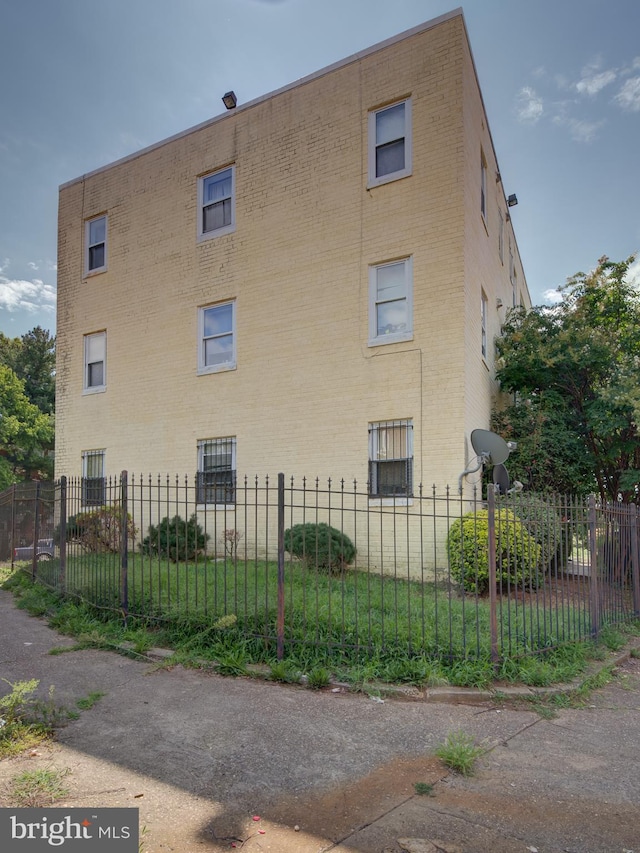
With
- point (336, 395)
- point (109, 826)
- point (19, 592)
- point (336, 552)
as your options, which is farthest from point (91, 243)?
point (109, 826)

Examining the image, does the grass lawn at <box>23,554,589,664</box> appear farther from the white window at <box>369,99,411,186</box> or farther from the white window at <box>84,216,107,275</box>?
the white window at <box>84,216,107,275</box>

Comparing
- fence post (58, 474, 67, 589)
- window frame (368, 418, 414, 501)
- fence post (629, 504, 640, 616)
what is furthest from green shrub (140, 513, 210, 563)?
fence post (629, 504, 640, 616)

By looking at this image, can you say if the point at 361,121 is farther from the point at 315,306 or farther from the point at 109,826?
the point at 109,826

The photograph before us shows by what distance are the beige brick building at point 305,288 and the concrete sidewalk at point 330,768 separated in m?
5.13

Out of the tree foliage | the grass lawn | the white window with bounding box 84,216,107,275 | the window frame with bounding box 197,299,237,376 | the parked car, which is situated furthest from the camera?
the tree foliage

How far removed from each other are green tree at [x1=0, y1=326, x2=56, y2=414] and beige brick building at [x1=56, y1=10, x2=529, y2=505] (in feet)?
76.8

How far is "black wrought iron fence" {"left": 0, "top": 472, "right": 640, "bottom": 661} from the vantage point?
249 inches

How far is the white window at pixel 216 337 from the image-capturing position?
13.8 metres

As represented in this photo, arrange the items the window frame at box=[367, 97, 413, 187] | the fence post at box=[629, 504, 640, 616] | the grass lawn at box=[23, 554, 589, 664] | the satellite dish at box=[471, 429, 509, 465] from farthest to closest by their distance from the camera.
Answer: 1. the window frame at box=[367, 97, 413, 187]
2. the satellite dish at box=[471, 429, 509, 465]
3. the fence post at box=[629, 504, 640, 616]
4. the grass lawn at box=[23, 554, 589, 664]

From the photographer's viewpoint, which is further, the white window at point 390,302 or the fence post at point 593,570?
the white window at point 390,302

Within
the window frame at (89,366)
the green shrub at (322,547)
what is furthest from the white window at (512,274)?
the window frame at (89,366)

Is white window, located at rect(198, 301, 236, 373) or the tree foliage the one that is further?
the tree foliage

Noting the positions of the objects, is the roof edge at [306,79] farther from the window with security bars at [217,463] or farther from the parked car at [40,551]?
the parked car at [40,551]

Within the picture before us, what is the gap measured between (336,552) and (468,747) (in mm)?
6204
